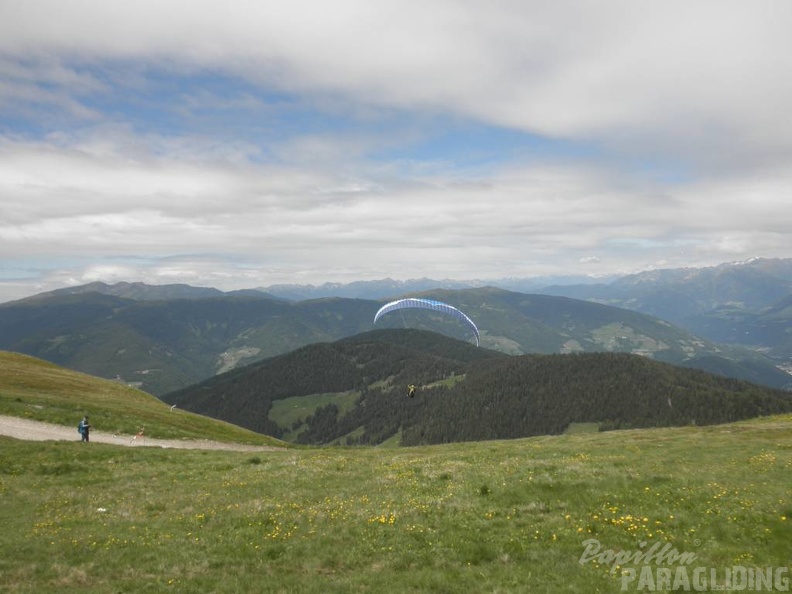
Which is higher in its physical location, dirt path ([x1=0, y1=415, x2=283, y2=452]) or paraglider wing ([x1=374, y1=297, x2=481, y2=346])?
paraglider wing ([x1=374, y1=297, x2=481, y2=346])

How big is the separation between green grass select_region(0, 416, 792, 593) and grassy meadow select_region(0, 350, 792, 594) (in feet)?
0.26

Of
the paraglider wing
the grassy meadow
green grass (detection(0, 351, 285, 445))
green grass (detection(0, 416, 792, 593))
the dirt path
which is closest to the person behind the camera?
the grassy meadow

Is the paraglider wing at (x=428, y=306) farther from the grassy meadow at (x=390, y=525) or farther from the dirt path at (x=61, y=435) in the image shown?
the grassy meadow at (x=390, y=525)

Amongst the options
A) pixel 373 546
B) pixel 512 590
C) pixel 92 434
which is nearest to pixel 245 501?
pixel 373 546

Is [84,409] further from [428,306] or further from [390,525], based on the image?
[428,306]

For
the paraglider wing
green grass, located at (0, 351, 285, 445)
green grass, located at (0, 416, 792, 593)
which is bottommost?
green grass, located at (0, 351, 285, 445)

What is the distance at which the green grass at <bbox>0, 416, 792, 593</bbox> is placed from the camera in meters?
13.4

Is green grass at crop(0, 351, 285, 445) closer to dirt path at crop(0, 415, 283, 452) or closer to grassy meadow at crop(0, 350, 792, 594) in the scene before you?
dirt path at crop(0, 415, 283, 452)

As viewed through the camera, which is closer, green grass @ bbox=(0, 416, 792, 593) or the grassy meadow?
the grassy meadow

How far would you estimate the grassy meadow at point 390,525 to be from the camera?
1327 cm

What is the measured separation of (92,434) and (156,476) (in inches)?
888

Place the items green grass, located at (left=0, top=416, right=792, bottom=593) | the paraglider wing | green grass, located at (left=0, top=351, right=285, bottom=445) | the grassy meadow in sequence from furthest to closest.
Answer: the paraglider wing, green grass, located at (left=0, top=351, right=285, bottom=445), green grass, located at (left=0, top=416, right=792, bottom=593), the grassy meadow

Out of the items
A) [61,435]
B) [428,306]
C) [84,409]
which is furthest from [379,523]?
[428,306]

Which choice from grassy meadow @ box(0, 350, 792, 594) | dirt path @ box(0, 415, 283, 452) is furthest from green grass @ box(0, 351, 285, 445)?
grassy meadow @ box(0, 350, 792, 594)
